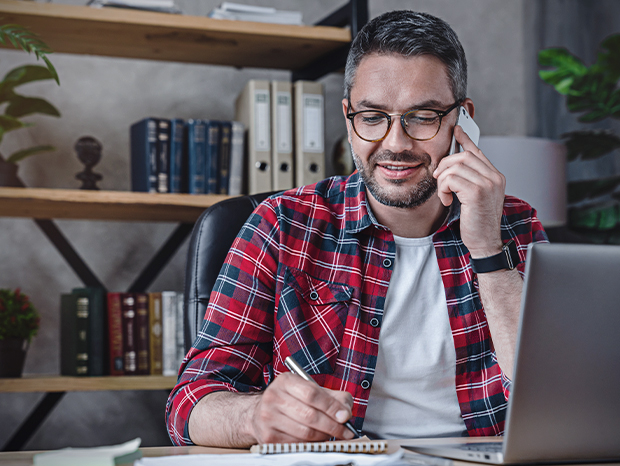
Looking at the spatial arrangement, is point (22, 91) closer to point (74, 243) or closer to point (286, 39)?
point (74, 243)

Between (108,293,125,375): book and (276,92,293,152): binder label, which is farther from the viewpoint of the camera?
(276,92,293,152): binder label

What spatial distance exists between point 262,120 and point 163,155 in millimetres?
300

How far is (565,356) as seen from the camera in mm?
581

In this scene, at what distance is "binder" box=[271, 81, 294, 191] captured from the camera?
1850 mm

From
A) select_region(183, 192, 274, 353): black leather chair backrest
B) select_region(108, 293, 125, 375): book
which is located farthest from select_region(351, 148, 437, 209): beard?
select_region(108, 293, 125, 375): book

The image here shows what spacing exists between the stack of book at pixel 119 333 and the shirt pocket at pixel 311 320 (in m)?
0.80

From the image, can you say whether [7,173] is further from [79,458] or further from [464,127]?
[79,458]

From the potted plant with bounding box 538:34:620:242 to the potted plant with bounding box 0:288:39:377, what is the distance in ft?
5.95

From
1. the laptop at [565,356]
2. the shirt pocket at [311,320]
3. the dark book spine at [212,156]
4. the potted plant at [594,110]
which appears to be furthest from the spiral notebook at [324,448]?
the potted plant at [594,110]

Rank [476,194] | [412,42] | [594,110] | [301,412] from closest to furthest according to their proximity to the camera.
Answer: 1. [301,412]
2. [476,194]
3. [412,42]
4. [594,110]

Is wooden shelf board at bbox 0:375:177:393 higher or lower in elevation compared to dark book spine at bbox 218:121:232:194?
lower

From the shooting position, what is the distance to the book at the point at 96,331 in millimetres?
1722

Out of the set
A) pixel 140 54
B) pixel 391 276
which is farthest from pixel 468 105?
pixel 140 54

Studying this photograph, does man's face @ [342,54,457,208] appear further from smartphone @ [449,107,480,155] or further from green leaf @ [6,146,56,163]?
green leaf @ [6,146,56,163]
